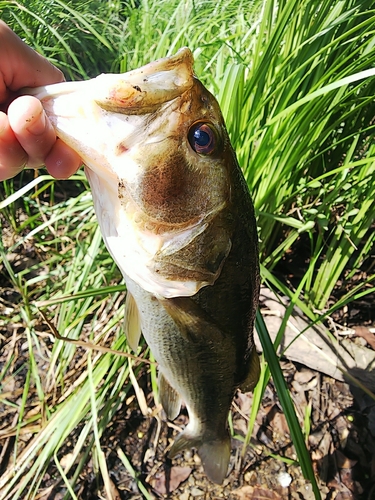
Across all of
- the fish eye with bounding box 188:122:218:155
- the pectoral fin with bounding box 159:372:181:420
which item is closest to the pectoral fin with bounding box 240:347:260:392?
the pectoral fin with bounding box 159:372:181:420

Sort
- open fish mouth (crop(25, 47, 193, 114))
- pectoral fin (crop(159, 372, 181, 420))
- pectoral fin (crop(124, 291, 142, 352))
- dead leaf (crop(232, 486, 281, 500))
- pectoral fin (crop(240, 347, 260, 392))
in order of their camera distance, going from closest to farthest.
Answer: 1. open fish mouth (crop(25, 47, 193, 114))
2. pectoral fin (crop(124, 291, 142, 352))
3. pectoral fin (crop(240, 347, 260, 392))
4. pectoral fin (crop(159, 372, 181, 420))
5. dead leaf (crop(232, 486, 281, 500))

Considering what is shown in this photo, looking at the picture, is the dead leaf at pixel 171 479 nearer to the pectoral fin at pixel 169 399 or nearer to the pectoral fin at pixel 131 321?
the pectoral fin at pixel 169 399

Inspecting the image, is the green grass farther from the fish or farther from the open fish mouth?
the open fish mouth

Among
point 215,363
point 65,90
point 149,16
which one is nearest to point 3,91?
point 65,90

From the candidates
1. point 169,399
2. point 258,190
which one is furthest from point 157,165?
point 258,190

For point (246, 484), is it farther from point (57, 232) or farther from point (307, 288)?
point (57, 232)

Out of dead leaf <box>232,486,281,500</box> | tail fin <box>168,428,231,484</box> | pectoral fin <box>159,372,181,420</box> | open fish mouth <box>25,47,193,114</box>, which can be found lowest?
dead leaf <box>232,486,281,500</box>

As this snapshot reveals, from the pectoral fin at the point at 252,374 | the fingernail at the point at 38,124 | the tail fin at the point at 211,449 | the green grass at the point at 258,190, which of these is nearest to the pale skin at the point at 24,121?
the fingernail at the point at 38,124
